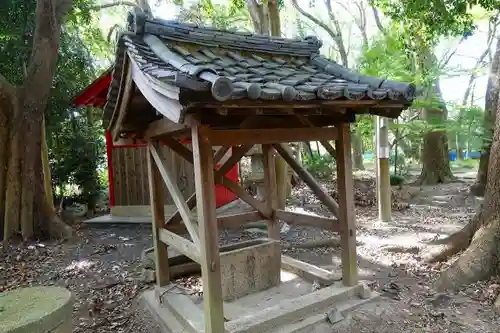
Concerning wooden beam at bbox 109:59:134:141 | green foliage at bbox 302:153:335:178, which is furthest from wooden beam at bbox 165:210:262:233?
green foliage at bbox 302:153:335:178

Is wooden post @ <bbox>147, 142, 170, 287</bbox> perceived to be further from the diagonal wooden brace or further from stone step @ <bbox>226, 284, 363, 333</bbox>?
stone step @ <bbox>226, 284, 363, 333</bbox>

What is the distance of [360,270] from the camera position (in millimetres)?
6238

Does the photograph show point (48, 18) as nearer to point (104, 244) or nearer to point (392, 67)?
point (104, 244)

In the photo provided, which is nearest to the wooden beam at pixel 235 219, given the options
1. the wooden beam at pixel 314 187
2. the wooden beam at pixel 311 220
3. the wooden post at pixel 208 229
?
the wooden beam at pixel 311 220

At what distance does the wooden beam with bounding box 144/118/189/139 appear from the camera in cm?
409

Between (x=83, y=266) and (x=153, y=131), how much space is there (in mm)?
3966

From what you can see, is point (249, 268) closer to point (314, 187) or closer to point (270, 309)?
point (270, 309)

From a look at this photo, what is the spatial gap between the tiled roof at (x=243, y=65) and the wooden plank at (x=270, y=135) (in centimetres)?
59

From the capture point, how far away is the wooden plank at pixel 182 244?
3.92 metres

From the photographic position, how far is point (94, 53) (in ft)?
52.9

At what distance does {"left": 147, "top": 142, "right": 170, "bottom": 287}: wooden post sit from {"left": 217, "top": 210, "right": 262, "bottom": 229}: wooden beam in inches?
32.1

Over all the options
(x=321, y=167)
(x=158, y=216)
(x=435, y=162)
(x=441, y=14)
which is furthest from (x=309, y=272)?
(x=435, y=162)

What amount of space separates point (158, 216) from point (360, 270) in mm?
3441

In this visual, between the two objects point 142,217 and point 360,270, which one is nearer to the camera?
point 360,270
